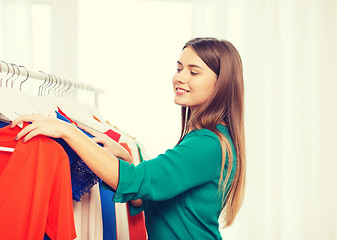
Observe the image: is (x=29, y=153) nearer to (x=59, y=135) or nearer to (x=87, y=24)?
(x=59, y=135)

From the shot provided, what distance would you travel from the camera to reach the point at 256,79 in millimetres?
3182

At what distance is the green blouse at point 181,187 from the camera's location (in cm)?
100

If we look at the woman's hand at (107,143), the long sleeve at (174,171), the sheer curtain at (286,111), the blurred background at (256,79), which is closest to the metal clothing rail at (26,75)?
the woman's hand at (107,143)

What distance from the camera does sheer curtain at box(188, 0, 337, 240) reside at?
316cm

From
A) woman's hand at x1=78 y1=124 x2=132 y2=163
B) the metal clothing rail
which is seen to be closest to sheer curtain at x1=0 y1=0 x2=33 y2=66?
the metal clothing rail

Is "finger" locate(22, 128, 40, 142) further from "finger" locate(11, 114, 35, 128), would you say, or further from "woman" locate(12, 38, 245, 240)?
"woman" locate(12, 38, 245, 240)

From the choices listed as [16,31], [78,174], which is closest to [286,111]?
[16,31]

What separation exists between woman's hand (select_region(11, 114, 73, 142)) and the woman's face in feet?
1.48

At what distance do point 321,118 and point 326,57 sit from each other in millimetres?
520

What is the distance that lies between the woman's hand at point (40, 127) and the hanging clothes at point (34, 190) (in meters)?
0.02

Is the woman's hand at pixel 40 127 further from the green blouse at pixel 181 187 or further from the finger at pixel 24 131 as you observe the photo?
the green blouse at pixel 181 187

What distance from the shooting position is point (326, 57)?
10.7 ft

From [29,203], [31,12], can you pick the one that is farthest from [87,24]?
[29,203]

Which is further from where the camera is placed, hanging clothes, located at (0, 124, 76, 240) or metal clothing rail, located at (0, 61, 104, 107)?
metal clothing rail, located at (0, 61, 104, 107)
